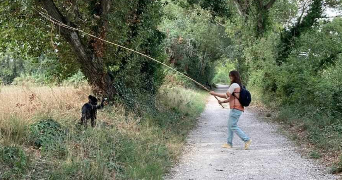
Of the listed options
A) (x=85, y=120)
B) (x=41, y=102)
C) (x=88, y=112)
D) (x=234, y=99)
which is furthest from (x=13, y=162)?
(x=234, y=99)

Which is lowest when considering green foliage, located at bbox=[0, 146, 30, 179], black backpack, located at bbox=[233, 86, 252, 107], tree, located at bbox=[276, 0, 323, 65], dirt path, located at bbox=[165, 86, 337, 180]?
dirt path, located at bbox=[165, 86, 337, 180]

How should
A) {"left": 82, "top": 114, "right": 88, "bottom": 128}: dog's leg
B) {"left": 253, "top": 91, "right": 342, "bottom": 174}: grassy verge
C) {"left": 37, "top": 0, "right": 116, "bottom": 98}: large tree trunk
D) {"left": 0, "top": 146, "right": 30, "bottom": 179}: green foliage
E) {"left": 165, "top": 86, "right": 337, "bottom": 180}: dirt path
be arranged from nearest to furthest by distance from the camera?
{"left": 0, "top": 146, "right": 30, "bottom": 179}: green foliage, {"left": 165, "top": 86, "right": 337, "bottom": 180}: dirt path, {"left": 82, "top": 114, "right": 88, "bottom": 128}: dog's leg, {"left": 253, "top": 91, "right": 342, "bottom": 174}: grassy verge, {"left": 37, "top": 0, "right": 116, "bottom": 98}: large tree trunk

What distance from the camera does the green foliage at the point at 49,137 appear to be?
611 cm

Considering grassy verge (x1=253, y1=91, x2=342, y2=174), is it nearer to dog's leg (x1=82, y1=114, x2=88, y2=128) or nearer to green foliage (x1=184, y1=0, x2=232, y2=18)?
dog's leg (x1=82, y1=114, x2=88, y2=128)

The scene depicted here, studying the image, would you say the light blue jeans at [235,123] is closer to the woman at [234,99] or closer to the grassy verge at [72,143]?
the woman at [234,99]

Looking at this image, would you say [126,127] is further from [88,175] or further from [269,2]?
[269,2]

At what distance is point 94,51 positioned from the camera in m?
10.7

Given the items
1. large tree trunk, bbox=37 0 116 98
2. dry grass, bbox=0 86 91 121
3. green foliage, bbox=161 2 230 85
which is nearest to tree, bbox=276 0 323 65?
green foliage, bbox=161 2 230 85

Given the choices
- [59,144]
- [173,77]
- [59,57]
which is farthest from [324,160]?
[173,77]

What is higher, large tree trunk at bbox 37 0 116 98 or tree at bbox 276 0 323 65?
tree at bbox 276 0 323 65

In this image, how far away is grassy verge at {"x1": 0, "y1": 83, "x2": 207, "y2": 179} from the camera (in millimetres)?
5371

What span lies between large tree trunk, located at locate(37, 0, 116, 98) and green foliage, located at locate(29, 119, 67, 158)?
3.69 meters

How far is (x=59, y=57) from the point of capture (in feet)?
37.7

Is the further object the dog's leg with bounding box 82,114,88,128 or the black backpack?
the black backpack
